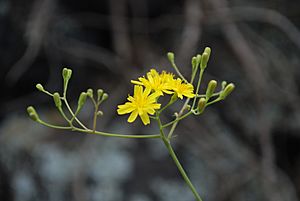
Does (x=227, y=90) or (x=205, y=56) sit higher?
(x=205, y=56)

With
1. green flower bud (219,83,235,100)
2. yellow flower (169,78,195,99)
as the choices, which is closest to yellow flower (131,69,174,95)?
yellow flower (169,78,195,99)

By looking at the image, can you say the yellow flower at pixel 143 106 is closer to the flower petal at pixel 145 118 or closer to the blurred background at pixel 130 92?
the flower petal at pixel 145 118

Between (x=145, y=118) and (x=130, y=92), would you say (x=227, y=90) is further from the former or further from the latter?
(x=130, y=92)

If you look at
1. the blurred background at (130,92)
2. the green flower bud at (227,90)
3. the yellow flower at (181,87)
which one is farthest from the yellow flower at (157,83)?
the blurred background at (130,92)

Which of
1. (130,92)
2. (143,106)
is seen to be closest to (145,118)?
(143,106)

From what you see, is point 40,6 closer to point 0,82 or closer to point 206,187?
point 0,82

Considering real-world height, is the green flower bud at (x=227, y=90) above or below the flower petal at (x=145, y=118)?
below

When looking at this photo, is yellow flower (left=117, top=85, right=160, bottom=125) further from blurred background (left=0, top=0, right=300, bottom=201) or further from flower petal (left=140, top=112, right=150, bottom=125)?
blurred background (left=0, top=0, right=300, bottom=201)

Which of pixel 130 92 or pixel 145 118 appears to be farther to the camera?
pixel 130 92

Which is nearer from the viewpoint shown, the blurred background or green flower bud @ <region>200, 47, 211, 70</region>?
green flower bud @ <region>200, 47, 211, 70</region>
